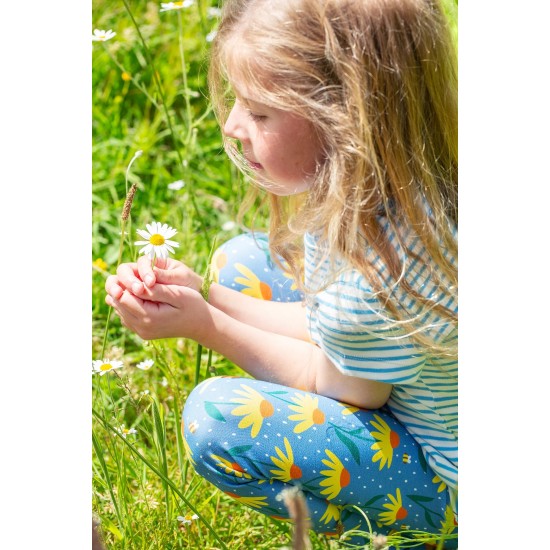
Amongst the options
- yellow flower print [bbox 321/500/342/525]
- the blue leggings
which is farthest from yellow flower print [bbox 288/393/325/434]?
yellow flower print [bbox 321/500/342/525]

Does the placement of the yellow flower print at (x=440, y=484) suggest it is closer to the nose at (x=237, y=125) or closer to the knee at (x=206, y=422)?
the knee at (x=206, y=422)

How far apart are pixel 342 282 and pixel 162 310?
0.68 ft

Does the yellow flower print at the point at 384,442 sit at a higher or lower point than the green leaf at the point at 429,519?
higher

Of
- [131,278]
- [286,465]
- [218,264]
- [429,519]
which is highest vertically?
[131,278]

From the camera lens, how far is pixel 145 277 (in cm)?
102

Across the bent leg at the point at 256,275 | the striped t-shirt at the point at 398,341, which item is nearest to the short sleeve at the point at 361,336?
the striped t-shirt at the point at 398,341

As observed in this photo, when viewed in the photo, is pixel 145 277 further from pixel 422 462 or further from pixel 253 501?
pixel 422 462

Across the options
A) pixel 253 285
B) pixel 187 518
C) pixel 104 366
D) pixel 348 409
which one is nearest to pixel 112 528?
pixel 187 518

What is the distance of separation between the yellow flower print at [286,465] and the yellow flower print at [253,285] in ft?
1.15

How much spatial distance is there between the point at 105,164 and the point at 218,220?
265 millimetres

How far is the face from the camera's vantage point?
0.95 meters

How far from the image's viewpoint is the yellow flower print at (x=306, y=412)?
3.45ft
